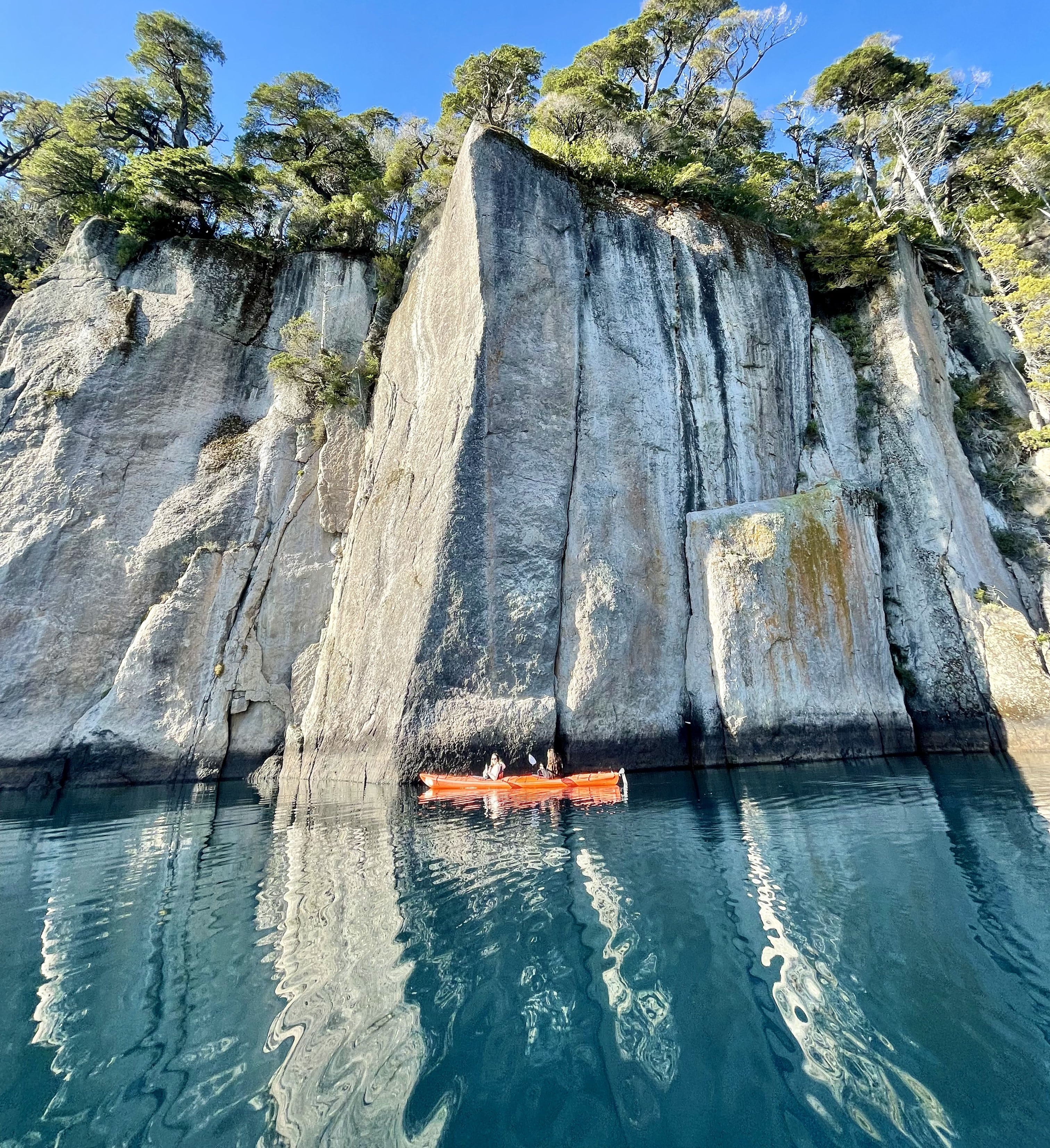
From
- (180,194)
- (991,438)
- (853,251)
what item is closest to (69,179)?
(180,194)

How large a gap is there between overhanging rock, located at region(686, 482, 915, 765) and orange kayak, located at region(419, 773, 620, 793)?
12.9ft

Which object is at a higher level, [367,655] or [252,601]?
[252,601]

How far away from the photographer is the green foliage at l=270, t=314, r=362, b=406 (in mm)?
22406

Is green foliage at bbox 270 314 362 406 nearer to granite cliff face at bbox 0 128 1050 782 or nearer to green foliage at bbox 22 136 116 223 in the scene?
granite cliff face at bbox 0 128 1050 782

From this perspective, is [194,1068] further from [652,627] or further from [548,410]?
[548,410]

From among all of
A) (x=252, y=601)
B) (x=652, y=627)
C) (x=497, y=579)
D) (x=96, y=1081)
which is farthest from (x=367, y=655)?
(x=96, y=1081)

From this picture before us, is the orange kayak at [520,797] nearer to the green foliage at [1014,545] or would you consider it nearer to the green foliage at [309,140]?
the green foliage at [1014,545]

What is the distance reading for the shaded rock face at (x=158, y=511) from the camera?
19.2 metres

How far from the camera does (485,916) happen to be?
6.24m

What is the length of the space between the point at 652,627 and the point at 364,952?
44.4 ft

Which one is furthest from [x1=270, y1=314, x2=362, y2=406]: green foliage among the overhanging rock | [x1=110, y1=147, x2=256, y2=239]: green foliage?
the overhanging rock

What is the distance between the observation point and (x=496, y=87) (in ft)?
79.6

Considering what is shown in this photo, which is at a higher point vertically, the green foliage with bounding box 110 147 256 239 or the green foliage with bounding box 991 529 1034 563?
the green foliage with bounding box 110 147 256 239

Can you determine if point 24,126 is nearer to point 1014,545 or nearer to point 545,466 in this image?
point 545,466
